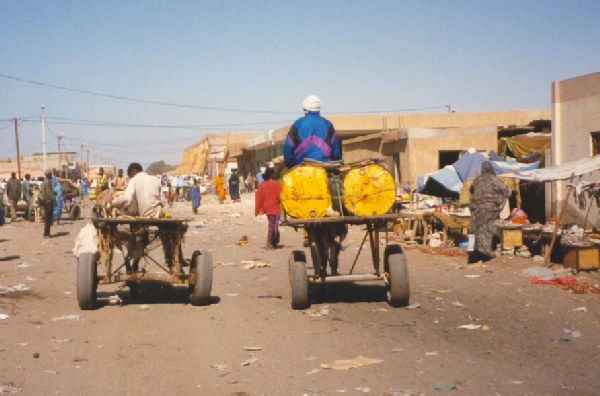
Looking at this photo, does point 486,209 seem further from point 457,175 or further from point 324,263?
point 457,175

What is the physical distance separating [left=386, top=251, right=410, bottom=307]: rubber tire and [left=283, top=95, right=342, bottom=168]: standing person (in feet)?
A: 5.09

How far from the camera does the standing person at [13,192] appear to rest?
28.3m

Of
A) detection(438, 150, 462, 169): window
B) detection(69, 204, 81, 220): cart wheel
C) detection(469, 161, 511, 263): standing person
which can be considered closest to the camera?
detection(469, 161, 511, 263): standing person

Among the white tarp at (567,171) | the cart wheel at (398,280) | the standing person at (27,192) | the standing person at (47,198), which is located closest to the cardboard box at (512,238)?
the white tarp at (567,171)

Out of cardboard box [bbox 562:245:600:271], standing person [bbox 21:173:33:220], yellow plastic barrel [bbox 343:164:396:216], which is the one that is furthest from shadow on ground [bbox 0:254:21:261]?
standing person [bbox 21:173:33:220]

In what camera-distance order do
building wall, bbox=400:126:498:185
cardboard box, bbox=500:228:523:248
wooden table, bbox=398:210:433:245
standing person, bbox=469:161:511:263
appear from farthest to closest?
building wall, bbox=400:126:498:185 < wooden table, bbox=398:210:433:245 < cardboard box, bbox=500:228:523:248 < standing person, bbox=469:161:511:263

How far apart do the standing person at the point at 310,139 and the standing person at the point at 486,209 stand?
578cm

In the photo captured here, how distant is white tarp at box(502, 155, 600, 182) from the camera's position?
13055mm

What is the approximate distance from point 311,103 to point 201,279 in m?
2.58

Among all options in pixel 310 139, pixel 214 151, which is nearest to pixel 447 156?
pixel 310 139

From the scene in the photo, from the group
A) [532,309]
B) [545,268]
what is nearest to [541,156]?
[545,268]

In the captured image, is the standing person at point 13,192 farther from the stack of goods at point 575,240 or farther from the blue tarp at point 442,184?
the stack of goods at point 575,240

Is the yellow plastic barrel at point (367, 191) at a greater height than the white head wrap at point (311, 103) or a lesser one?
lesser

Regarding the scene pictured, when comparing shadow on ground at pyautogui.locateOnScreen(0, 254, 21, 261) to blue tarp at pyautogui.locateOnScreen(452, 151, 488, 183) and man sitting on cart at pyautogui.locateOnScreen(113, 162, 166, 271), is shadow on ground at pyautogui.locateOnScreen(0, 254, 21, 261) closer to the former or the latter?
man sitting on cart at pyautogui.locateOnScreen(113, 162, 166, 271)
